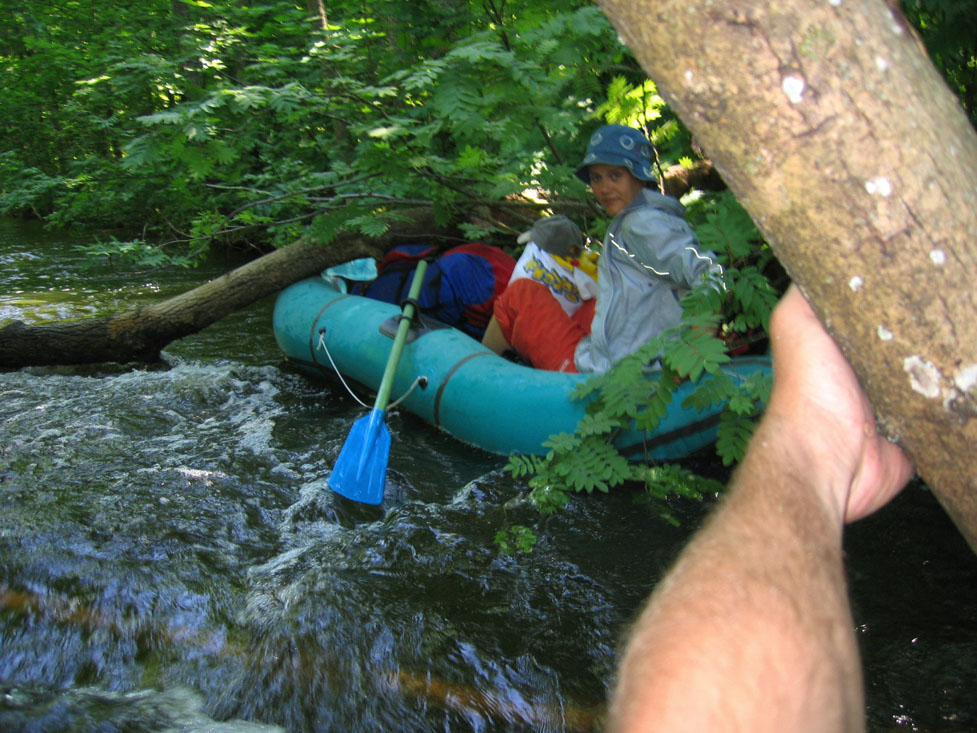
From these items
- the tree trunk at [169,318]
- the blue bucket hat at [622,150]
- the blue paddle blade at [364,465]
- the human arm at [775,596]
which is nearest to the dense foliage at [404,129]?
the blue bucket hat at [622,150]

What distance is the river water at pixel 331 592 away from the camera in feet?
8.77

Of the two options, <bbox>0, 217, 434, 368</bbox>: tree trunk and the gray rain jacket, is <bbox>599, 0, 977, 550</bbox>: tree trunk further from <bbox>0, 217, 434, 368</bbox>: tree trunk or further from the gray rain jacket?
<bbox>0, 217, 434, 368</bbox>: tree trunk

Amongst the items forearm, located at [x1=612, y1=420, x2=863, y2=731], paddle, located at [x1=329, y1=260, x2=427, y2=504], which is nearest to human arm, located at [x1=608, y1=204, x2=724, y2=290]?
paddle, located at [x1=329, y1=260, x2=427, y2=504]

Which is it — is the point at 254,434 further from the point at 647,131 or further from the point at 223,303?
the point at 647,131

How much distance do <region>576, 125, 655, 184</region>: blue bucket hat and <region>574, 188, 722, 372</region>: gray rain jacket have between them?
15 cm

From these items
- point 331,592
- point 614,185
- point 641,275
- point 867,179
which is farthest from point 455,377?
point 867,179

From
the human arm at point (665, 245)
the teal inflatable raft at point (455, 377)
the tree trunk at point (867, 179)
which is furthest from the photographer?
the teal inflatable raft at point (455, 377)

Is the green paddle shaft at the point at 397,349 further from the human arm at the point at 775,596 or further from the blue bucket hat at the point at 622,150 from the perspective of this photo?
the human arm at the point at 775,596

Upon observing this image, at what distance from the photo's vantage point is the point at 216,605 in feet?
10.4

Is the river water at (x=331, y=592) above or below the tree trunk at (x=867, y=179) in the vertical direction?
below

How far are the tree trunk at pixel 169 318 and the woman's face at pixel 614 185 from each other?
2707 millimetres

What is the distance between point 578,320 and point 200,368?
312 cm

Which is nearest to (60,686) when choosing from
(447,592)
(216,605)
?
(216,605)

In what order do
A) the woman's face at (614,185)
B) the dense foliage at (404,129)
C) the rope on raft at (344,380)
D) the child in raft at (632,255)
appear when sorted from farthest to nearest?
the rope on raft at (344,380) < the woman's face at (614,185) < the child in raft at (632,255) < the dense foliage at (404,129)
